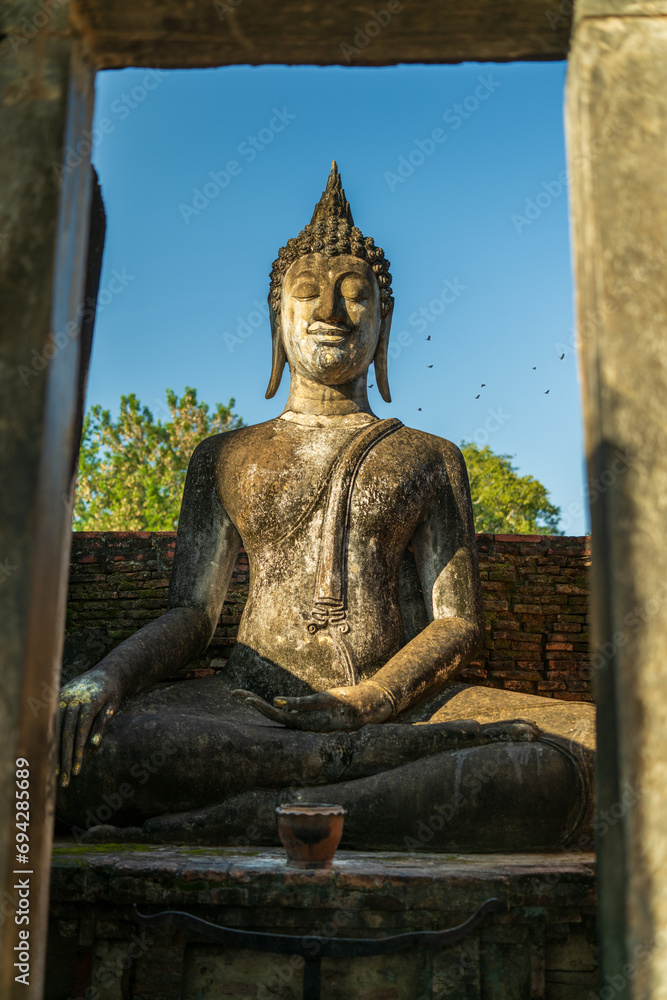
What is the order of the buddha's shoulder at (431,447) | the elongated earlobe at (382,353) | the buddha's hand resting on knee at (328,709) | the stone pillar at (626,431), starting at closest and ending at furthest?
the stone pillar at (626,431)
the buddha's hand resting on knee at (328,709)
the buddha's shoulder at (431,447)
the elongated earlobe at (382,353)

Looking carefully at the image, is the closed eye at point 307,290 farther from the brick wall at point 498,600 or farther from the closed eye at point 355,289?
the brick wall at point 498,600

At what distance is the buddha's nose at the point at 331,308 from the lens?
5.26 m

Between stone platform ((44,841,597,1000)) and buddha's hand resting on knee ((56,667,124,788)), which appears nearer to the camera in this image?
stone platform ((44,841,597,1000))

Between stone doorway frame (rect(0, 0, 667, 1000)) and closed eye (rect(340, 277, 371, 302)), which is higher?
closed eye (rect(340, 277, 371, 302))

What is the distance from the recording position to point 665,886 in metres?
1.90

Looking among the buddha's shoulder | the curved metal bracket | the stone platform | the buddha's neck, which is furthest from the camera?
the buddha's neck

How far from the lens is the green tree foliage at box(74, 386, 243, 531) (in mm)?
26172

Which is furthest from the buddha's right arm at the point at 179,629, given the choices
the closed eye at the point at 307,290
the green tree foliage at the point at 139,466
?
the green tree foliage at the point at 139,466

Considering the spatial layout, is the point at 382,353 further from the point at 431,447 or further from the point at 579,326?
the point at 579,326

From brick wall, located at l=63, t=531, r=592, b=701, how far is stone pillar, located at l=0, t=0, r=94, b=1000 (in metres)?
4.70

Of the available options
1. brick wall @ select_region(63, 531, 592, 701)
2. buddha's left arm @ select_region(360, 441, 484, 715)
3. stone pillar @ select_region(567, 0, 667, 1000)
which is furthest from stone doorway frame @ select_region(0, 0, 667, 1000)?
brick wall @ select_region(63, 531, 592, 701)

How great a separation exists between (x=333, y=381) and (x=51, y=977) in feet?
11.3

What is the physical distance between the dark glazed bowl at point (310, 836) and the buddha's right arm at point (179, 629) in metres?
1.15

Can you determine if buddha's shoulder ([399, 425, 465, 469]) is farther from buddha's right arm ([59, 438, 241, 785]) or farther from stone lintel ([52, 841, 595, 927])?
stone lintel ([52, 841, 595, 927])
